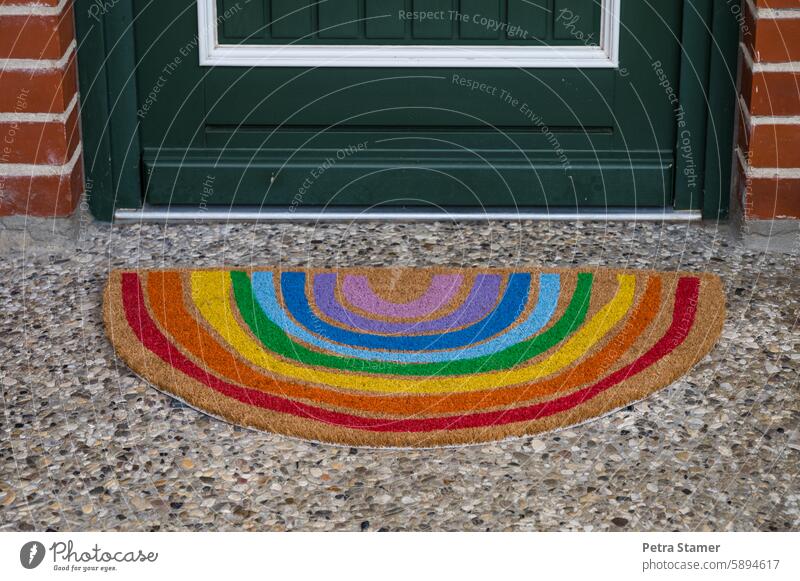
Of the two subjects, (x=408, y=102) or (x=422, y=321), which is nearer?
(x=422, y=321)

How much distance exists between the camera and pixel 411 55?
3.72 m

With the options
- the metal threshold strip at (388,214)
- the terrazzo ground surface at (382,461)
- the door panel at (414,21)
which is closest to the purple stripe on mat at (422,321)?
the metal threshold strip at (388,214)

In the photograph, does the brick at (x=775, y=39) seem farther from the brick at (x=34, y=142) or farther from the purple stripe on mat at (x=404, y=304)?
the brick at (x=34, y=142)

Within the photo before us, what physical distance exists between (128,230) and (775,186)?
1753 millimetres

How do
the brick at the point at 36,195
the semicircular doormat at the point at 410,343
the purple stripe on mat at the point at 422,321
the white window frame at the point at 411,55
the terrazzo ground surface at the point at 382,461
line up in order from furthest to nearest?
the white window frame at the point at 411,55
the brick at the point at 36,195
the purple stripe on mat at the point at 422,321
the semicircular doormat at the point at 410,343
the terrazzo ground surface at the point at 382,461

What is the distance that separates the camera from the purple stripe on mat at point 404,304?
3.30 meters

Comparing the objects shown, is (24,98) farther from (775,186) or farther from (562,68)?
(775,186)

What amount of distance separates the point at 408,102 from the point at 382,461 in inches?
55.6

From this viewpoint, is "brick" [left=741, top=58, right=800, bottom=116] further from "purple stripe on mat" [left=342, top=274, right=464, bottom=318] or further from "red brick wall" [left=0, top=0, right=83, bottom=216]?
"red brick wall" [left=0, top=0, right=83, bottom=216]

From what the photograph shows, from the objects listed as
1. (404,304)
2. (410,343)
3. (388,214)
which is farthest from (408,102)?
(410,343)

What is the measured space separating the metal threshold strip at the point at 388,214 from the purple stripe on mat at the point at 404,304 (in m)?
0.37

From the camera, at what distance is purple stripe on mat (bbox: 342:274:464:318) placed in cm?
330

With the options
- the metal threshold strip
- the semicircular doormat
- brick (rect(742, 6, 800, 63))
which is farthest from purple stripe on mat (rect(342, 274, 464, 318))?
brick (rect(742, 6, 800, 63))

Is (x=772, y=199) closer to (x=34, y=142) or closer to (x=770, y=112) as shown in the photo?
(x=770, y=112)
